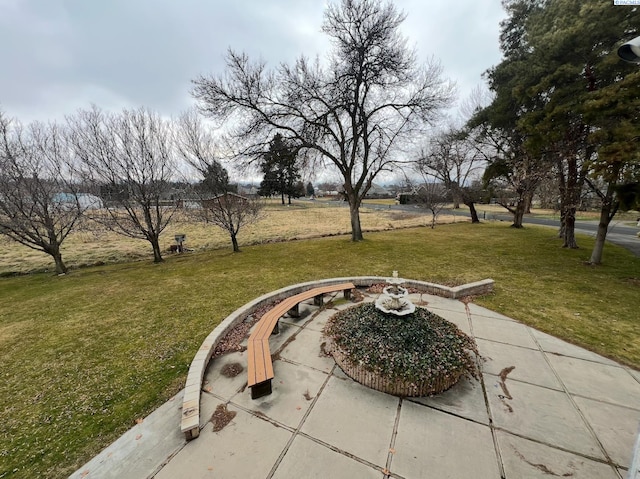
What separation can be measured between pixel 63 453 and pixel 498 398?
4.77m

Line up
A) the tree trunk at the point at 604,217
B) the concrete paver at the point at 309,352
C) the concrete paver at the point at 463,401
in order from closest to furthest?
the concrete paver at the point at 463,401, the concrete paver at the point at 309,352, the tree trunk at the point at 604,217

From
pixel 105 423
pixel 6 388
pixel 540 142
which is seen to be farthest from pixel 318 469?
pixel 540 142

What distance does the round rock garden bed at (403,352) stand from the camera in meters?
2.96

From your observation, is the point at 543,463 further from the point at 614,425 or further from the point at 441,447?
the point at 614,425

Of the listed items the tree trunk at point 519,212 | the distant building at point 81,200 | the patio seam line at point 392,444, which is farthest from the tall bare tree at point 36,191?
the tree trunk at point 519,212

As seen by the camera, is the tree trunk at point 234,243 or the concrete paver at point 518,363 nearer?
the concrete paver at point 518,363

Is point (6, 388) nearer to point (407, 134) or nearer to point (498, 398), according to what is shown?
point (498, 398)

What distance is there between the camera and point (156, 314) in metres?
5.54

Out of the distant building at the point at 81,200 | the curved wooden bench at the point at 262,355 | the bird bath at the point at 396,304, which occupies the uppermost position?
the distant building at the point at 81,200

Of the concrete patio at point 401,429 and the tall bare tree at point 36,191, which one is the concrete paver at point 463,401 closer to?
the concrete patio at point 401,429

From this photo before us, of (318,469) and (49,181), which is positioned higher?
(49,181)

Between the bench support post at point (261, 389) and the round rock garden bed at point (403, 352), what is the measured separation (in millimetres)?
1033

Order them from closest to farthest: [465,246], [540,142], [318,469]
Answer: [318,469] → [540,142] → [465,246]

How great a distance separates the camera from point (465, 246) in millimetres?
12055
